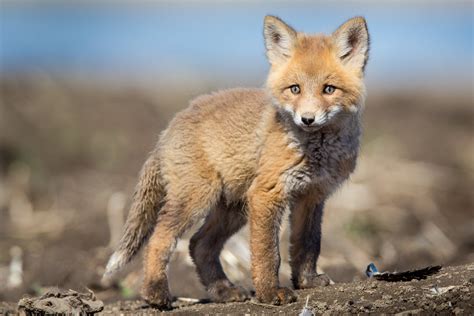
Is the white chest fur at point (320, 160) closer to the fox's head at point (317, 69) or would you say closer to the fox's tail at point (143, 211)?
the fox's head at point (317, 69)

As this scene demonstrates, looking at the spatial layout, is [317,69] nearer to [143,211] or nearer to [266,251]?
[266,251]

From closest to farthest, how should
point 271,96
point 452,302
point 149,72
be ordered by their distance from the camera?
point 452,302 → point 271,96 → point 149,72

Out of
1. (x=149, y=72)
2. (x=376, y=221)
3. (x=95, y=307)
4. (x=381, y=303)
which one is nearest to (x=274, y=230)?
(x=381, y=303)

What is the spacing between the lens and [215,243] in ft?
27.3

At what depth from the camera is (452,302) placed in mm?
6180

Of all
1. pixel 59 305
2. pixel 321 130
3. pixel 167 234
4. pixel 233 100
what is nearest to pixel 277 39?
pixel 233 100

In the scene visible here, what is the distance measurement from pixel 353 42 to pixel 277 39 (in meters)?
0.76

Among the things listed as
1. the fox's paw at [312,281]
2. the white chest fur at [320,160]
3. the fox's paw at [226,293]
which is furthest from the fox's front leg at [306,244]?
the fox's paw at [226,293]

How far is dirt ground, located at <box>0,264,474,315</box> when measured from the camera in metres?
6.23

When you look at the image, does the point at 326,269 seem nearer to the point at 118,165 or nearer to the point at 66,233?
the point at 66,233

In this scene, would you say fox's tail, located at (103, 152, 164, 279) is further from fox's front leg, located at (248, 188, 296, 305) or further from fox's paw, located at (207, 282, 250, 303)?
fox's front leg, located at (248, 188, 296, 305)

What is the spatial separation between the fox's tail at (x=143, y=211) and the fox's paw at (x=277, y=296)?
1550 mm

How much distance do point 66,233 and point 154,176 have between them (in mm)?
4322

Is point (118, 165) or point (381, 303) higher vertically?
point (118, 165)
